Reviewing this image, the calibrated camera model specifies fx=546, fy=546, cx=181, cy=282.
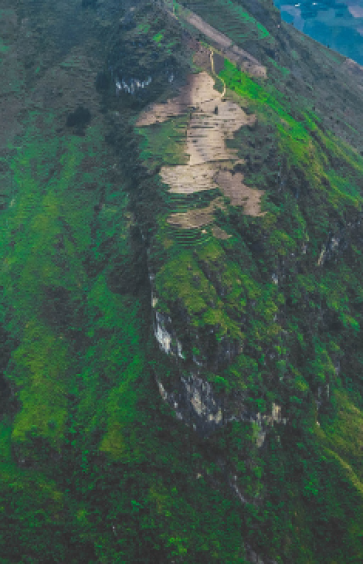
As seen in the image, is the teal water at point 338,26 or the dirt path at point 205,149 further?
the teal water at point 338,26

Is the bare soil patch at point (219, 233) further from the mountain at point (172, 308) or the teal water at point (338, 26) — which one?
the teal water at point (338, 26)

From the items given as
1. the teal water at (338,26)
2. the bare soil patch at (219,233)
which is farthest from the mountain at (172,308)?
the teal water at (338,26)

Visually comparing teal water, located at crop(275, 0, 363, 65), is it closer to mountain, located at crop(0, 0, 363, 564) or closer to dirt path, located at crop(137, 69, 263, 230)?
mountain, located at crop(0, 0, 363, 564)

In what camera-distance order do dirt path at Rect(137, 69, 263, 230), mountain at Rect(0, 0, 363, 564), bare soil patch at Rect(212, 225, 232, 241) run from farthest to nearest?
dirt path at Rect(137, 69, 263, 230) < bare soil patch at Rect(212, 225, 232, 241) < mountain at Rect(0, 0, 363, 564)

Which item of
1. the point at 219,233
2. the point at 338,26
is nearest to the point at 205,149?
the point at 219,233

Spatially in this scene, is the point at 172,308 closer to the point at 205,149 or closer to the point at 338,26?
the point at 205,149

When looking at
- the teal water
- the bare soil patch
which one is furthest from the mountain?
the teal water

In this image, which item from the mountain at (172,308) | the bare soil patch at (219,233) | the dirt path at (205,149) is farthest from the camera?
the dirt path at (205,149)

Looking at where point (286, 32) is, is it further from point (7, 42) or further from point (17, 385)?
point (17, 385)

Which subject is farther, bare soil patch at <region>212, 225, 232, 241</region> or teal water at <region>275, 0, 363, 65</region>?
teal water at <region>275, 0, 363, 65</region>
